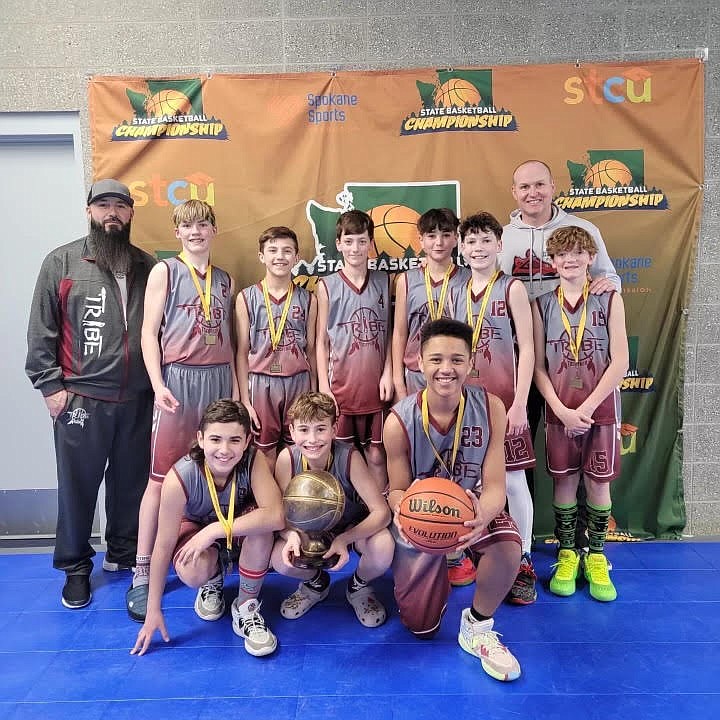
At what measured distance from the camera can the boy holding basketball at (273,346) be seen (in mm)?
3250

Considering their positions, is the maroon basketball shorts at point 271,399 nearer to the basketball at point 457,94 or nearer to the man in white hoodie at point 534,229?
the man in white hoodie at point 534,229

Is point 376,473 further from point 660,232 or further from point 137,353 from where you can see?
point 660,232

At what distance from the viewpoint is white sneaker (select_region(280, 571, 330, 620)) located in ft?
9.65

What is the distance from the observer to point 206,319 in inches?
125

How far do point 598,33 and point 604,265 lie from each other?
55.7 inches

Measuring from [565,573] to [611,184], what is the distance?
2240 millimetres

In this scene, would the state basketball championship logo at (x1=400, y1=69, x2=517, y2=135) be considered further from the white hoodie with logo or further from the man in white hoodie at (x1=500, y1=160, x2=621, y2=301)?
the white hoodie with logo

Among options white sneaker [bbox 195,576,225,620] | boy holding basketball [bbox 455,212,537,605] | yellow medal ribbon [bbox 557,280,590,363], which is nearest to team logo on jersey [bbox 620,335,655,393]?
yellow medal ribbon [bbox 557,280,590,363]

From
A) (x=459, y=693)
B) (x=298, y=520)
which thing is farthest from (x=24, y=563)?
(x=459, y=693)

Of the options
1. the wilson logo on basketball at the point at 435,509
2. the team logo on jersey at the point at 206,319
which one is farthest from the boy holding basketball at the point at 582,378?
the team logo on jersey at the point at 206,319

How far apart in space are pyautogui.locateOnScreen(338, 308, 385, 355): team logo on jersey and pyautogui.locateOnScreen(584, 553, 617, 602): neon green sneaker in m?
1.56

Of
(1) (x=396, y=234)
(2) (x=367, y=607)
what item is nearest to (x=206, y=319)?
(1) (x=396, y=234)

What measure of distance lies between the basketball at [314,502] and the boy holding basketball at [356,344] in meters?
0.69

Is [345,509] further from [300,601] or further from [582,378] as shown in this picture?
[582,378]
